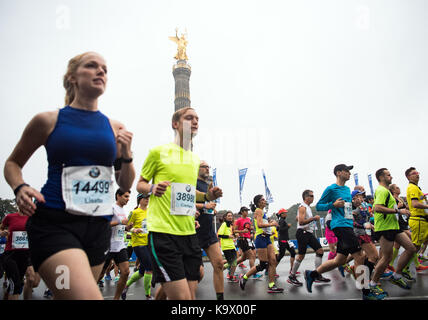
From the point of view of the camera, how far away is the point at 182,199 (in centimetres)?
274

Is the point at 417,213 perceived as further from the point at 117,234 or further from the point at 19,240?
the point at 19,240

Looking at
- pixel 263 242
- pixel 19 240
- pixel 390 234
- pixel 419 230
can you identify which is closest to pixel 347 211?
pixel 390 234

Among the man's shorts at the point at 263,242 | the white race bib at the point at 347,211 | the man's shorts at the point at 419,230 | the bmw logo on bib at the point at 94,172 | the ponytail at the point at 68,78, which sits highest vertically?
Result: the ponytail at the point at 68,78

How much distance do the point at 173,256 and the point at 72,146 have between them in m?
1.23

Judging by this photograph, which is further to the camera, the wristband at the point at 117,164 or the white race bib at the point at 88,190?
the wristband at the point at 117,164

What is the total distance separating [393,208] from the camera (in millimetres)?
5098

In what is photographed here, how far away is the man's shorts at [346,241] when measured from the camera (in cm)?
464

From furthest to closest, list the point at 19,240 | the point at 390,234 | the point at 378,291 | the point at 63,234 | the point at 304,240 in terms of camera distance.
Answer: the point at 304,240 → the point at 19,240 → the point at 390,234 → the point at 378,291 → the point at 63,234

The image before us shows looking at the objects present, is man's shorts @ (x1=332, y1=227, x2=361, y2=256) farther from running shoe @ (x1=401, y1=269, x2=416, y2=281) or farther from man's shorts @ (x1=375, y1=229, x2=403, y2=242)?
running shoe @ (x1=401, y1=269, x2=416, y2=281)

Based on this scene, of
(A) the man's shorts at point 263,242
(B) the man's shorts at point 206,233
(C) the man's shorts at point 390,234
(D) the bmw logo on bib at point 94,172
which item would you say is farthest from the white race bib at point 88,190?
(A) the man's shorts at point 263,242

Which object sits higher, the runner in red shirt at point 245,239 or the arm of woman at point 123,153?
the arm of woman at point 123,153

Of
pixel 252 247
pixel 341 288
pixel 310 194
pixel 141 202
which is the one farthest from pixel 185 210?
pixel 252 247

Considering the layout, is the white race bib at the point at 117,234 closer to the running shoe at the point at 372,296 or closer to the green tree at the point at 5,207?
the running shoe at the point at 372,296
